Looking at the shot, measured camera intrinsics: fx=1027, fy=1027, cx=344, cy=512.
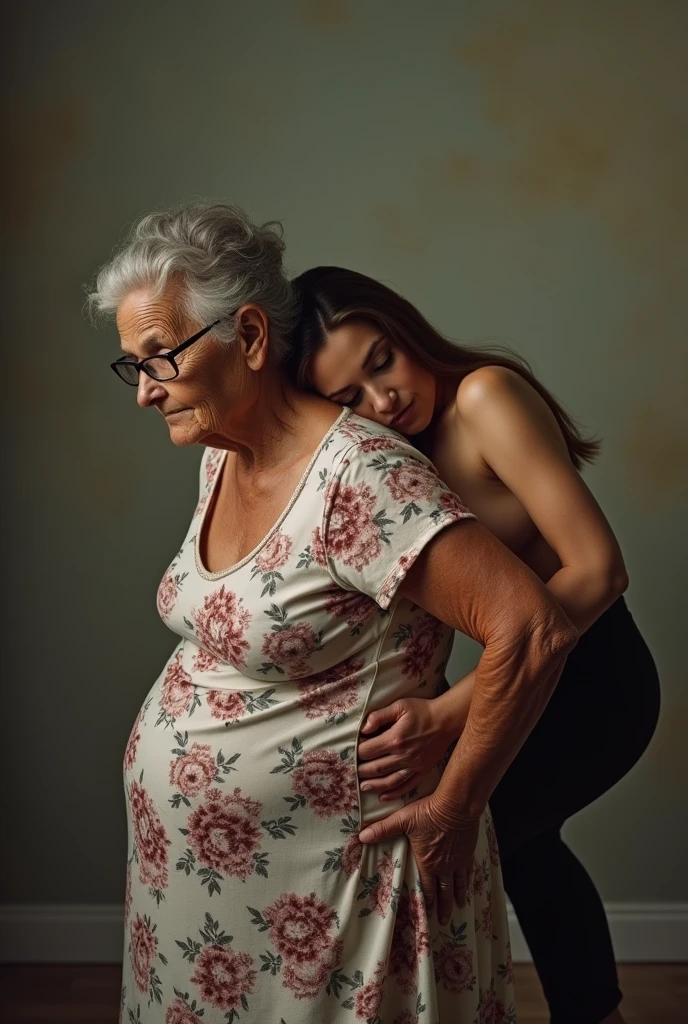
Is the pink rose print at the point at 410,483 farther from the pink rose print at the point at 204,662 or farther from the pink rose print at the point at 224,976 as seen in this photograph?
the pink rose print at the point at 224,976

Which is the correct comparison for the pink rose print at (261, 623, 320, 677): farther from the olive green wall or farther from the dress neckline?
the olive green wall

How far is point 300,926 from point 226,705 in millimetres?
309

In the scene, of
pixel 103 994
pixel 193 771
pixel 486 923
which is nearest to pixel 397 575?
pixel 193 771

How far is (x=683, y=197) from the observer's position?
100 inches

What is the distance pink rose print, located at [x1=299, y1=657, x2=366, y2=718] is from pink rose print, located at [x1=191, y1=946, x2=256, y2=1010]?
35 centimetres

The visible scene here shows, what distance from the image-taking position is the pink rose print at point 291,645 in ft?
4.38

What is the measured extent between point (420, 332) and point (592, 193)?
3.77 ft

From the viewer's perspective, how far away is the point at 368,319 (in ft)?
5.27

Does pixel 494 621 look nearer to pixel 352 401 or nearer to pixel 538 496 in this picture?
pixel 538 496

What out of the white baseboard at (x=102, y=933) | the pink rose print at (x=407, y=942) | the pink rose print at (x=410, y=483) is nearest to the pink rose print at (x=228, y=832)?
the pink rose print at (x=407, y=942)

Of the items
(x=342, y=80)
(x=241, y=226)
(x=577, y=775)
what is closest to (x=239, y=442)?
(x=241, y=226)

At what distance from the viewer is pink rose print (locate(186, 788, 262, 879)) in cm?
138

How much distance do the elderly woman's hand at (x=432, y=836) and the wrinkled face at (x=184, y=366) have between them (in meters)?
0.59

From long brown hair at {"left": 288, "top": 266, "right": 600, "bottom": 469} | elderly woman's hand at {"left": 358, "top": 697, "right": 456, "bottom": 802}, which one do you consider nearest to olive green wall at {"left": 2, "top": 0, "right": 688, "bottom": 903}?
long brown hair at {"left": 288, "top": 266, "right": 600, "bottom": 469}
